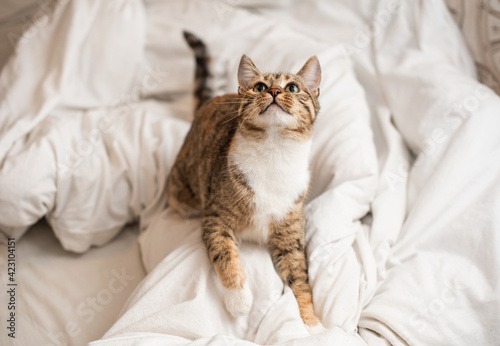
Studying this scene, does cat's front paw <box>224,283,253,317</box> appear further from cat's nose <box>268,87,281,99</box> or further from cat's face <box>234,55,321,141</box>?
cat's nose <box>268,87,281,99</box>

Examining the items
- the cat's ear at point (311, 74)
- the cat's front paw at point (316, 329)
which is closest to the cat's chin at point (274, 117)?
the cat's ear at point (311, 74)

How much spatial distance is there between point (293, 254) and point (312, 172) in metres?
0.45

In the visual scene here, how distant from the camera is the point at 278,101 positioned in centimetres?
111

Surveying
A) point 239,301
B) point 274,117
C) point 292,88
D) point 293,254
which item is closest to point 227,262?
point 239,301

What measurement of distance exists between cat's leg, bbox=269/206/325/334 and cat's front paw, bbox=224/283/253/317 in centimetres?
17

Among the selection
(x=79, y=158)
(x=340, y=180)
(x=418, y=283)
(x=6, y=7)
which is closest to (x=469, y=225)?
(x=418, y=283)

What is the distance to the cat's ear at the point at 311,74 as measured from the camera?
4.12ft

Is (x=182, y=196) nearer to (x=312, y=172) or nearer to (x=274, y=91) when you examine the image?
(x=312, y=172)

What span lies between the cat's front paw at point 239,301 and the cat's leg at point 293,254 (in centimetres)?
17

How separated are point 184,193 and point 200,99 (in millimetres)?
542

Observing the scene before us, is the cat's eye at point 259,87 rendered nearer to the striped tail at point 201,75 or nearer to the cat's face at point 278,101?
the cat's face at point 278,101

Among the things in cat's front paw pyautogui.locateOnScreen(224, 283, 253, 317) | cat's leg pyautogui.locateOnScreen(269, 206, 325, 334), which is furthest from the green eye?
cat's front paw pyautogui.locateOnScreen(224, 283, 253, 317)

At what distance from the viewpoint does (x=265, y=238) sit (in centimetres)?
132

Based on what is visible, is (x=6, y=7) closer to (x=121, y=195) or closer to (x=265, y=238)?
(x=121, y=195)
